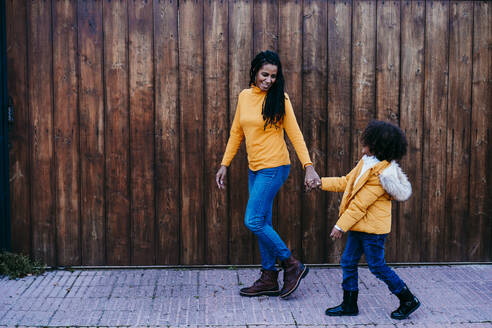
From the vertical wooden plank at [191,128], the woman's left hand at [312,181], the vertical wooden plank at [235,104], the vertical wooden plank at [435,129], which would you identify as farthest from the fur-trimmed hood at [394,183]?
the vertical wooden plank at [191,128]

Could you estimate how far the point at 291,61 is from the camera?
4.60 m

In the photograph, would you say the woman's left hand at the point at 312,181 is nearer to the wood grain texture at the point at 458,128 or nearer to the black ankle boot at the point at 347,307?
the black ankle boot at the point at 347,307

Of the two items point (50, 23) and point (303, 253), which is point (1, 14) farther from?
point (303, 253)

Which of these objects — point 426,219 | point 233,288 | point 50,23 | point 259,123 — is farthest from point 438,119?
point 50,23

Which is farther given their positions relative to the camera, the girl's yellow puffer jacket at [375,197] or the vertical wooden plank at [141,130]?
Answer: the vertical wooden plank at [141,130]

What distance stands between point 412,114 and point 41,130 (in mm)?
3147

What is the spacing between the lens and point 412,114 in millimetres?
4711

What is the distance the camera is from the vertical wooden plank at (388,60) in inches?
182

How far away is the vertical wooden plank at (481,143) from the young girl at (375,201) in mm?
1531

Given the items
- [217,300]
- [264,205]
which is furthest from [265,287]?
[264,205]

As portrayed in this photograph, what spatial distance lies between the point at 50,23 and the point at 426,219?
3.59 m

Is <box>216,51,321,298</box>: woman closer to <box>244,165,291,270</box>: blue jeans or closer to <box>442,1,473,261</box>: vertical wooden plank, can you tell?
<box>244,165,291,270</box>: blue jeans

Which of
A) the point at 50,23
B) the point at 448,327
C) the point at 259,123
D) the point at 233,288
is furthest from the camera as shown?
the point at 50,23

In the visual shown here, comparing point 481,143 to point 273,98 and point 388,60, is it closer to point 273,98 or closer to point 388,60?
point 388,60
